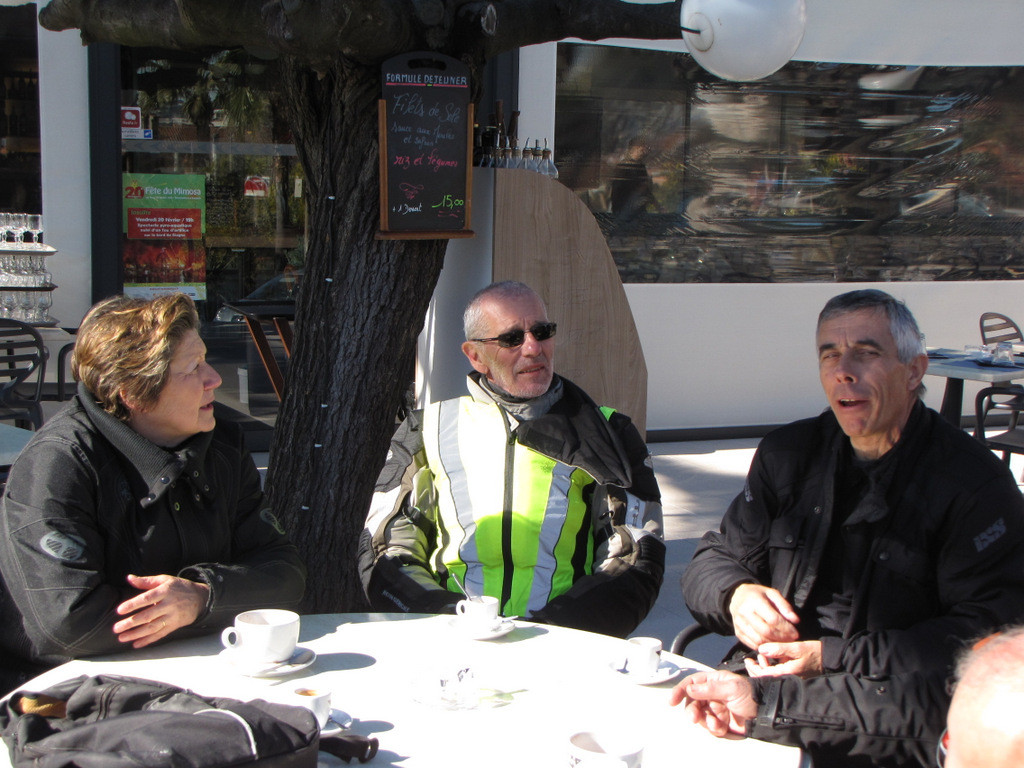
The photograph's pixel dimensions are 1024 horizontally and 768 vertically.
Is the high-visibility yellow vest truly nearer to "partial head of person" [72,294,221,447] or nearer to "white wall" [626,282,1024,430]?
"partial head of person" [72,294,221,447]

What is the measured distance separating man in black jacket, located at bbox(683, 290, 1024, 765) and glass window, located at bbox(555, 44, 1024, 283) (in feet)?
15.6

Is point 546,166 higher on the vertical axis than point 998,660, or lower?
higher

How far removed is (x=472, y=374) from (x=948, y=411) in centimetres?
405

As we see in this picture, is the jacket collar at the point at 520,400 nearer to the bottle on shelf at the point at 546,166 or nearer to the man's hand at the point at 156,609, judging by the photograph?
the man's hand at the point at 156,609

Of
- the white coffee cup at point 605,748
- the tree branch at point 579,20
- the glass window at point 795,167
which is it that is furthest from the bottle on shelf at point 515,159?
the white coffee cup at point 605,748

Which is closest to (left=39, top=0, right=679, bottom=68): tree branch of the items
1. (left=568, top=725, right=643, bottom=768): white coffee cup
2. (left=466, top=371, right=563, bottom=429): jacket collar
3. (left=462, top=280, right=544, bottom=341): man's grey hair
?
(left=462, top=280, right=544, bottom=341): man's grey hair

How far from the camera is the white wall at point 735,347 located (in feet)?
24.0

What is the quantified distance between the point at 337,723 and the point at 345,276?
2.11 metres

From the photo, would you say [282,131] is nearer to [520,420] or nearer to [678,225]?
[678,225]

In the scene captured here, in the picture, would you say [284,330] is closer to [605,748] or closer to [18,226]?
[18,226]

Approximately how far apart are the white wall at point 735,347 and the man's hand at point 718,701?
552 centimetres

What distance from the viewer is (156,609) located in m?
1.92

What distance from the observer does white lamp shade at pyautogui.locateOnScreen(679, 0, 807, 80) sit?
310cm

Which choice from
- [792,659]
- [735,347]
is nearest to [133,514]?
[792,659]
